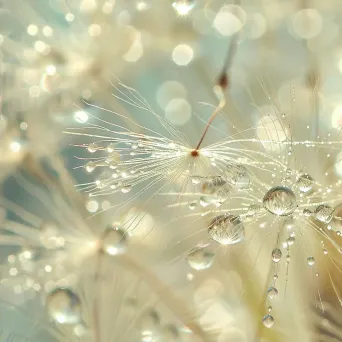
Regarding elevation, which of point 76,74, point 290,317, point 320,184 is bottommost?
point 290,317

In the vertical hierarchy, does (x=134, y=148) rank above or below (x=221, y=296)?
above

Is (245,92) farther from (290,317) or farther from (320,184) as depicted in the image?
(290,317)

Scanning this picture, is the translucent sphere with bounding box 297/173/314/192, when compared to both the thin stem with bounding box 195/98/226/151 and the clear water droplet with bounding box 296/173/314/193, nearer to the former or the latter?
the clear water droplet with bounding box 296/173/314/193

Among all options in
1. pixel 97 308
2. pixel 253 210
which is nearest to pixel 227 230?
pixel 253 210

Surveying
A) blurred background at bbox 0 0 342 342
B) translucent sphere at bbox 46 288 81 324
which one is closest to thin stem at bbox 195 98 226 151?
blurred background at bbox 0 0 342 342

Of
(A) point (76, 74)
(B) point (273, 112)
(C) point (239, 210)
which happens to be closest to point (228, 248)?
(C) point (239, 210)

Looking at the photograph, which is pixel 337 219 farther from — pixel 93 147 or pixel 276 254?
pixel 93 147
